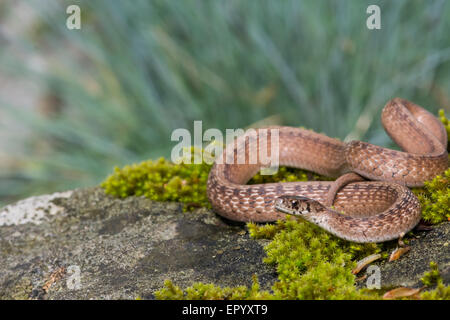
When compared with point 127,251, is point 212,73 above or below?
above

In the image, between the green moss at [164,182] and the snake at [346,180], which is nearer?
the snake at [346,180]

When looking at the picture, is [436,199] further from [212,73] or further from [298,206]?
[212,73]

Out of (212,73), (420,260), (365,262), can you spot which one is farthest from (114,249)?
(212,73)

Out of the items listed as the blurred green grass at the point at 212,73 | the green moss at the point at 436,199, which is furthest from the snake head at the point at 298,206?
the blurred green grass at the point at 212,73

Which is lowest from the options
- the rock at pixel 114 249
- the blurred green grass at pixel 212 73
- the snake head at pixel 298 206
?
the rock at pixel 114 249

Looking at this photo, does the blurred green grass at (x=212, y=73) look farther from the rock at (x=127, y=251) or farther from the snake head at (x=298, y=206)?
the snake head at (x=298, y=206)
